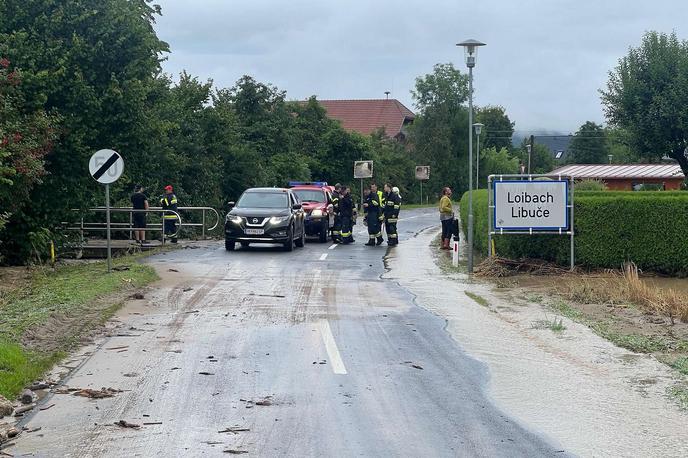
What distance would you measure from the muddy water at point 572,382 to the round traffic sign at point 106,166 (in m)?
7.05

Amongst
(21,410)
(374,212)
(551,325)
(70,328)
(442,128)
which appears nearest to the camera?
(21,410)

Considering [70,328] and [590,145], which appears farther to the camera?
[590,145]

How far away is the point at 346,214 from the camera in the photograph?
97.8 ft

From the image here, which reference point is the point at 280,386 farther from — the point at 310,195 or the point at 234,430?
the point at 310,195

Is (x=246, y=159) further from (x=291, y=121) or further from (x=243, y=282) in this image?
(x=243, y=282)

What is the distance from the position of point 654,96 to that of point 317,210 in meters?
19.3

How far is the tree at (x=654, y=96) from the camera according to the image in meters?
41.6

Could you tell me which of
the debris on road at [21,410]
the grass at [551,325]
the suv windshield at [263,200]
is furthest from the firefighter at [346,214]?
the debris on road at [21,410]

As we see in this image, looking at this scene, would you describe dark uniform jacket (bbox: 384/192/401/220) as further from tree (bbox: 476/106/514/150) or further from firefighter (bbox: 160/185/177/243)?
tree (bbox: 476/106/514/150)

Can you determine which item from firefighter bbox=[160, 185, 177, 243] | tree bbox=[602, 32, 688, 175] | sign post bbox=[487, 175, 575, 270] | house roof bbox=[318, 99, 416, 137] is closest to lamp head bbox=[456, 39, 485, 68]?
sign post bbox=[487, 175, 575, 270]

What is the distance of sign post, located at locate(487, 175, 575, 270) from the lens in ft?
67.6

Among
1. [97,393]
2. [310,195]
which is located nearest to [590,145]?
[310,195]

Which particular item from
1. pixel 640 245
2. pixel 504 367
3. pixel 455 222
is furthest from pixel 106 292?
pixel 455 222

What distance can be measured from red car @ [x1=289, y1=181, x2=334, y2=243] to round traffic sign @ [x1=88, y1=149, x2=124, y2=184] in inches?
511
